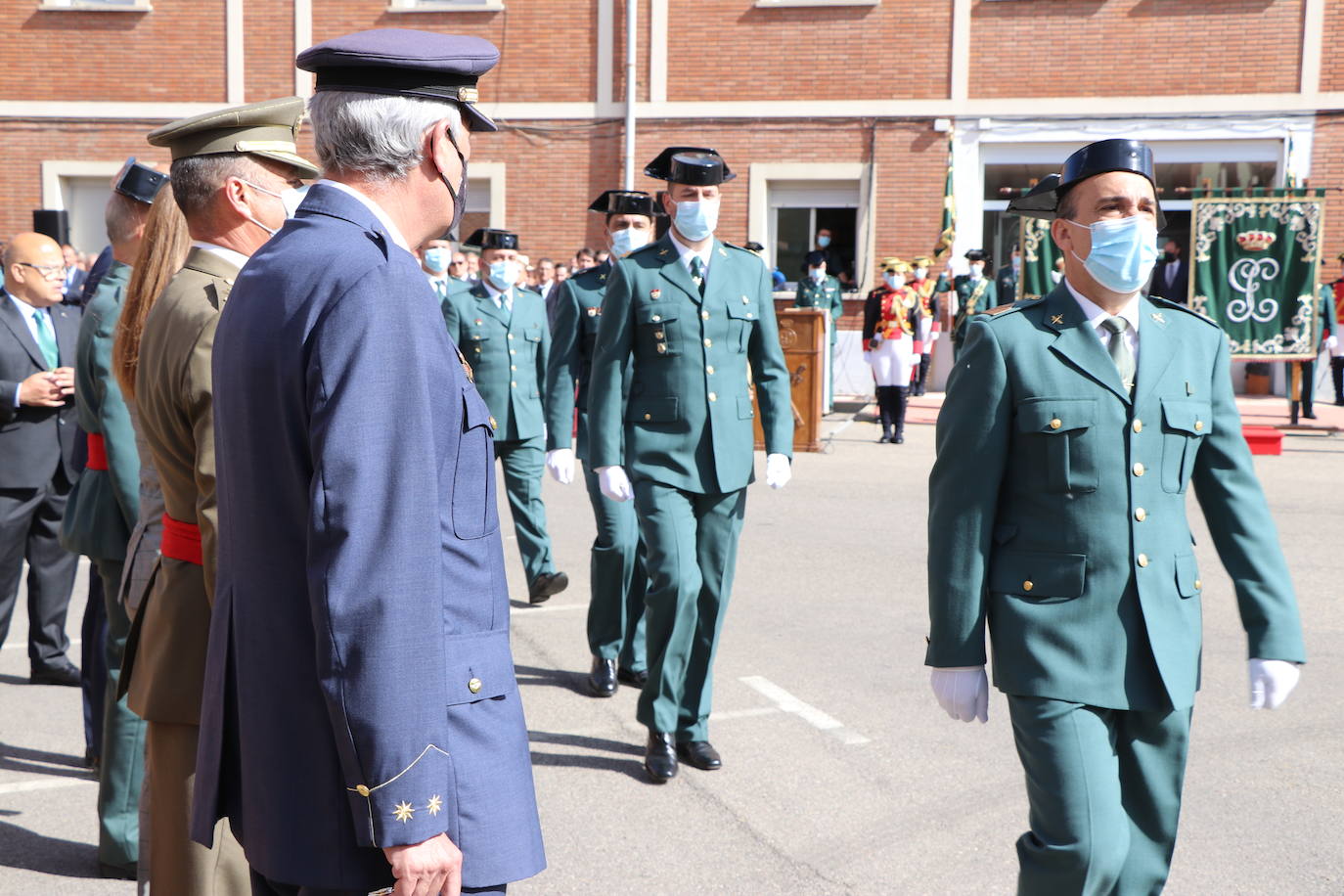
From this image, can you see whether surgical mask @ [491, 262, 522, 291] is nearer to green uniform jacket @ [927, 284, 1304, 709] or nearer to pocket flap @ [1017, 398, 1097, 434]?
green uniform jacket @ [927, 284, 1304, 709]

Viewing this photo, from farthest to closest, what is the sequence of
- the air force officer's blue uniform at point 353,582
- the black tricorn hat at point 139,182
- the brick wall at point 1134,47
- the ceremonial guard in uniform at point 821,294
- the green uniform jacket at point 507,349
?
1. the brick wall at point 1134,47
2. the ceremonial guard in uniform at point 821,294
3. the green uniform jacket at point 507,349
4. the black tricorn hat at point 139,182
5. the air force officer's blue uniform at point 353,582

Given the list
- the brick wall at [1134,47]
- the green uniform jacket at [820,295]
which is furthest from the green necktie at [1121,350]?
the brick wall at [1134,47]

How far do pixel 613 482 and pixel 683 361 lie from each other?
52cm

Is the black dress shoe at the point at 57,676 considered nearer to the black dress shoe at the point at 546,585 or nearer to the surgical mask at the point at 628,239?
the black dress shoe at the point at 546,585

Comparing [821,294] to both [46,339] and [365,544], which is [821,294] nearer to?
[46,339]

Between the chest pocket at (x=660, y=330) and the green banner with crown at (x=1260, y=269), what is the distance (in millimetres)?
11474

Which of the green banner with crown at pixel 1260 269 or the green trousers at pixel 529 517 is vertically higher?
the green banner with crown at pixel 1260 269

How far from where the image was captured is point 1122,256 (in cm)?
304

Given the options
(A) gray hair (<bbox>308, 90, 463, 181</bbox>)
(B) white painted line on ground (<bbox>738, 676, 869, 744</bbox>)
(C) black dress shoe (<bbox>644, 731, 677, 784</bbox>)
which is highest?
(A) gray hair (<bbox>308, 90, 463, 181</bbox>)

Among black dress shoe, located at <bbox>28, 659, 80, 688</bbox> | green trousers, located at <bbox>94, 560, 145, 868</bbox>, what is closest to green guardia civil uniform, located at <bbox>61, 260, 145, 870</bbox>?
green trousers, located at <bbox>94, 560, 145, 868</bbox>

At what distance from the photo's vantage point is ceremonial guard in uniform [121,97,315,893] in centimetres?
271

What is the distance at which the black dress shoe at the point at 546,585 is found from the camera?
7.21 meters

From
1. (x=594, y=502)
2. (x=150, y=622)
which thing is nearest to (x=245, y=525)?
(x=150, y=622)

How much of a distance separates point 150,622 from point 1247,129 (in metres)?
19.1
